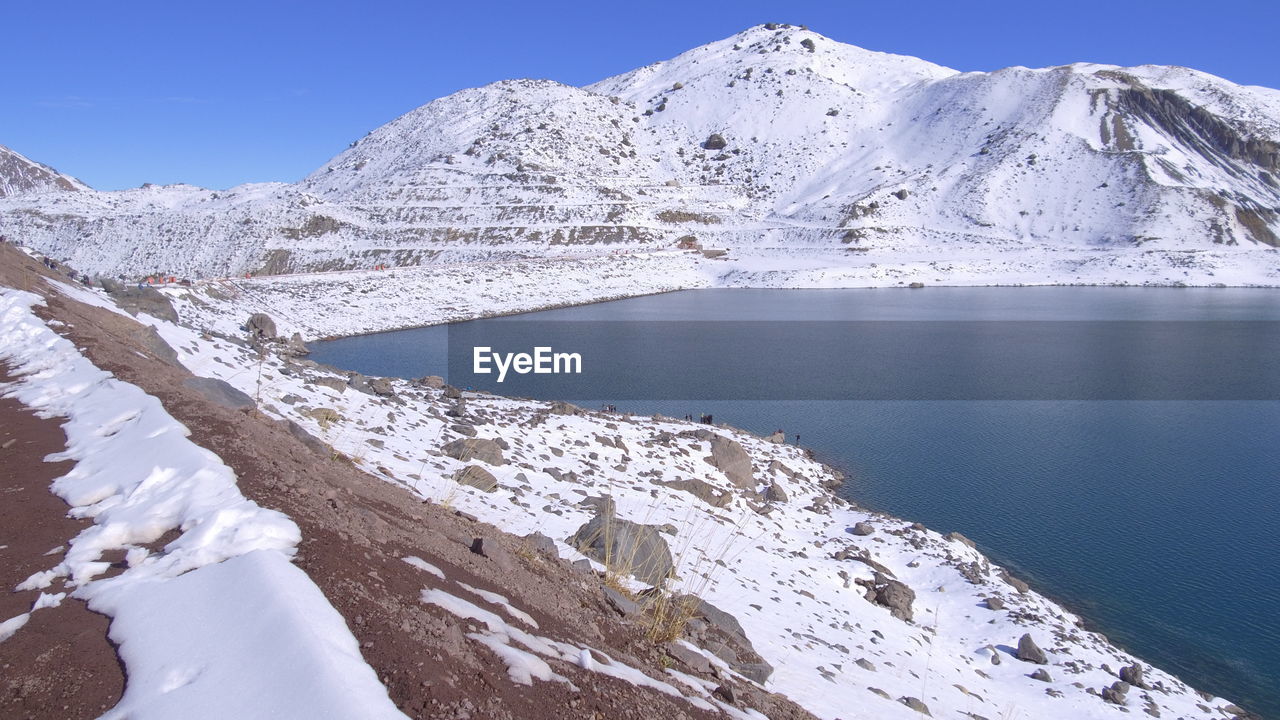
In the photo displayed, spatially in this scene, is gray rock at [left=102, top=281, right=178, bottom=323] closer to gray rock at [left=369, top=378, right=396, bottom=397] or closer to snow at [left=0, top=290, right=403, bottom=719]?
gray rock at [left=369, top=378, right=396, bottom=397]

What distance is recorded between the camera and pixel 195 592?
11.3 ft

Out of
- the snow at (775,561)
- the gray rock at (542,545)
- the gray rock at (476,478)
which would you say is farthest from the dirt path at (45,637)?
the gray rock at (476,478)

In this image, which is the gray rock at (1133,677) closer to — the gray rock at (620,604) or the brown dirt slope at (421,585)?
the brown dirt slope at (421,585)

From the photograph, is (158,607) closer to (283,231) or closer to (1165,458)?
(1165,458)

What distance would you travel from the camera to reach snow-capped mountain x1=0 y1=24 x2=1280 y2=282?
68.5m

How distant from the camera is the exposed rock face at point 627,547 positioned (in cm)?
779

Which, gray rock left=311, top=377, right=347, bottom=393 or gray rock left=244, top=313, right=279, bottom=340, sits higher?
gray rock left=244, top=313, right=279, bottom=340

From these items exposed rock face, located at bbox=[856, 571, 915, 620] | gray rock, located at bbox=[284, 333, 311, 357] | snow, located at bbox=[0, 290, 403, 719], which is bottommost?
exposed rock face, located at bbox=[856, 571, 915, 620]

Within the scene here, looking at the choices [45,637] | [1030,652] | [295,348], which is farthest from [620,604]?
[295,348]

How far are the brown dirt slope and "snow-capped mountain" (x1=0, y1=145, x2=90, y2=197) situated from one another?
409 feet

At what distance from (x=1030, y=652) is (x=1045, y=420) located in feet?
51.5

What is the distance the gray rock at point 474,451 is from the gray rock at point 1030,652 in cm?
794

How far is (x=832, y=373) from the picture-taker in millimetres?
29656

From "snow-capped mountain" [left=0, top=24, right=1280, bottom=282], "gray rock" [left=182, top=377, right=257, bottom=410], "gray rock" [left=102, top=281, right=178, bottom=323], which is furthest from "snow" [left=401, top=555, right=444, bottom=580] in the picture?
"snow-capped mountain" [left=0, top=24, right=1280, bottom=282]
